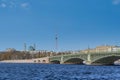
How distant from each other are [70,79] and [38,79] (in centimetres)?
530

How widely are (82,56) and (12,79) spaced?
336 feet

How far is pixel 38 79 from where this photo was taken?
62.7 m

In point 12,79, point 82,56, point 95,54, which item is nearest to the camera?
point 12,79

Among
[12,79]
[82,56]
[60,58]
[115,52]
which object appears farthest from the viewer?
[60,58]

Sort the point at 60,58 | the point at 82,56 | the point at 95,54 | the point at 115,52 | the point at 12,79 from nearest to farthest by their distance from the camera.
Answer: the point at 12,79, the point at 115,52, the point at 95,54, the point at 82,56, the point at 60,58

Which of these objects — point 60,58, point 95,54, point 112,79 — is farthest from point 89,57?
point 112,79

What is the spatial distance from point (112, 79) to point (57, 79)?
884 cm

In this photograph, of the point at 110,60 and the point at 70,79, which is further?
the point at 110,60

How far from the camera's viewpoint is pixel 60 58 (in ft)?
629

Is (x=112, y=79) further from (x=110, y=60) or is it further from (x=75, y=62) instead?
(x=75, y=62)

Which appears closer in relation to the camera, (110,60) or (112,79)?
(112,79)

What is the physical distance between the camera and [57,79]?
209 feet

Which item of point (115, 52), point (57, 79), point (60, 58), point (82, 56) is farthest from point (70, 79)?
point (60, 58)

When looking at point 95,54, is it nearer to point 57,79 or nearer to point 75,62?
point 75,62
